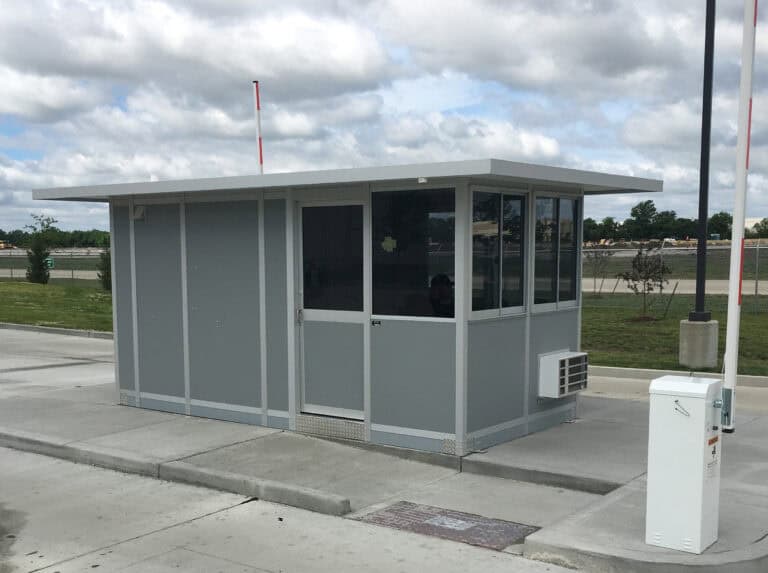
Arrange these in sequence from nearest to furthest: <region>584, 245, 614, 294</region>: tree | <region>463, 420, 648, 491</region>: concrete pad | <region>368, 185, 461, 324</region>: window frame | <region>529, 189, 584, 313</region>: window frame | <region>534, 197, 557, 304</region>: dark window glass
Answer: <region>463, 420, 648, 491</region>: concrete pad
<region>368, 185, 461, 324</region>: window frame
<region>529, 189, 584, 313</region>: window frame
<region>534, 197, 557, 304</region>: dark window glass
<region>584, 245, 614, 294</region>: tree

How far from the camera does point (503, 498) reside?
6.66 metres

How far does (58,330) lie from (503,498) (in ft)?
55.7

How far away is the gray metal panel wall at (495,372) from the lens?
7.65 meters

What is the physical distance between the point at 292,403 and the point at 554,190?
143 inches

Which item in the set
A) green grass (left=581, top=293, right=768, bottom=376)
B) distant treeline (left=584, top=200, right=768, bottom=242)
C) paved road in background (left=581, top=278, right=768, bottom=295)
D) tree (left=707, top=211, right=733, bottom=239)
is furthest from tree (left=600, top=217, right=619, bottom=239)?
green grass (left=581, top=293, right=768, bottom=376)

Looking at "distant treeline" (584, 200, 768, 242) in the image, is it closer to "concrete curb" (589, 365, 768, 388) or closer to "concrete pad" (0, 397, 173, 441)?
"concrete curb" (589, 365, 768, 388)

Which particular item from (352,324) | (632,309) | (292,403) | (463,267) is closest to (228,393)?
(292,403)

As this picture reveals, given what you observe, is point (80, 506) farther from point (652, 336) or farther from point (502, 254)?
point (652, 336)

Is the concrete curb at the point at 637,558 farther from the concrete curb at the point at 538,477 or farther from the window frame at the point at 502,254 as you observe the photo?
the window frame at the point at 502,254

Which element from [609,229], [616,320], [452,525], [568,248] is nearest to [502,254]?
[568,248]

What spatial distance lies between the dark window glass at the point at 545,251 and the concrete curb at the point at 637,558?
3.59m

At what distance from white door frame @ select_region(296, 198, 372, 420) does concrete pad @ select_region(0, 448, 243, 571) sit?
1858 mm

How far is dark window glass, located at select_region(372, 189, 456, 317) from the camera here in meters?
7.60

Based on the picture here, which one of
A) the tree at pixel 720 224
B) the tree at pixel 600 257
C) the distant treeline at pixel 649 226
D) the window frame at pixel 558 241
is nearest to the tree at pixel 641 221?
the distant treeline at pixel 649 226
